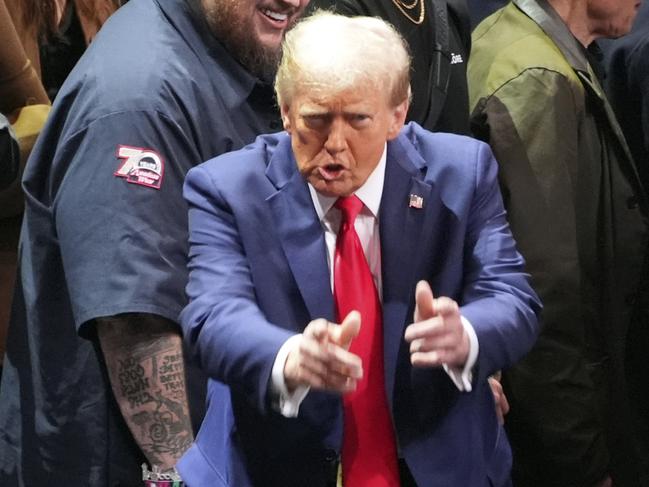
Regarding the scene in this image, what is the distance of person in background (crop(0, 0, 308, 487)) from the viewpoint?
184 cm

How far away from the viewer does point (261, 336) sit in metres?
1.45

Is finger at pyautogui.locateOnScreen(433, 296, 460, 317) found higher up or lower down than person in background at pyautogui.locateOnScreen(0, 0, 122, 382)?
higher up

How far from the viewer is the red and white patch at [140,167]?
184 centimetres

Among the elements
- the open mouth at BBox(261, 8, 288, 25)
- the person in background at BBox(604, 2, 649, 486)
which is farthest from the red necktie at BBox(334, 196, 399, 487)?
the person in background at BBox(604, 2, 649, 486)

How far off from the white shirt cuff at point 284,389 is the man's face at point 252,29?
Result: 776mm

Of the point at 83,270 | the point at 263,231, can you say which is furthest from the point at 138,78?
the point at 263,231

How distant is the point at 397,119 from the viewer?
1.59m

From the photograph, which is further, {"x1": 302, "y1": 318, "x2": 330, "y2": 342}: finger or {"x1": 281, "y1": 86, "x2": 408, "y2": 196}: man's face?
{"x1": 281, "y1": 86, "x2": 408, "y2": 196}: man's face

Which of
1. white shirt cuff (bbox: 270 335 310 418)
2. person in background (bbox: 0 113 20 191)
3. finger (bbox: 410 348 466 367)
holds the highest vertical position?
finger (bbox: 410 348 466 367)

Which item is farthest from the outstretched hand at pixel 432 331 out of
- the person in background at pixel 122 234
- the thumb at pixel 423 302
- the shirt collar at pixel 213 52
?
the shirt collar at pixel 213 52

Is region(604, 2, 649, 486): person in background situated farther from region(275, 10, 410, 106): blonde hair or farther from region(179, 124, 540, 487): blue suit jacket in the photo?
region(275, 10, 410, 106): blonde hair

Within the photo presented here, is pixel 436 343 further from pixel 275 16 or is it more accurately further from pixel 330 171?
pixel 275 16

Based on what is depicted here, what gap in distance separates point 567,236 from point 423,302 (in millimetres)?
951

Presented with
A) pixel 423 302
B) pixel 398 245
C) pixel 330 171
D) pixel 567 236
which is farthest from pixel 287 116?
pixel 567 236
